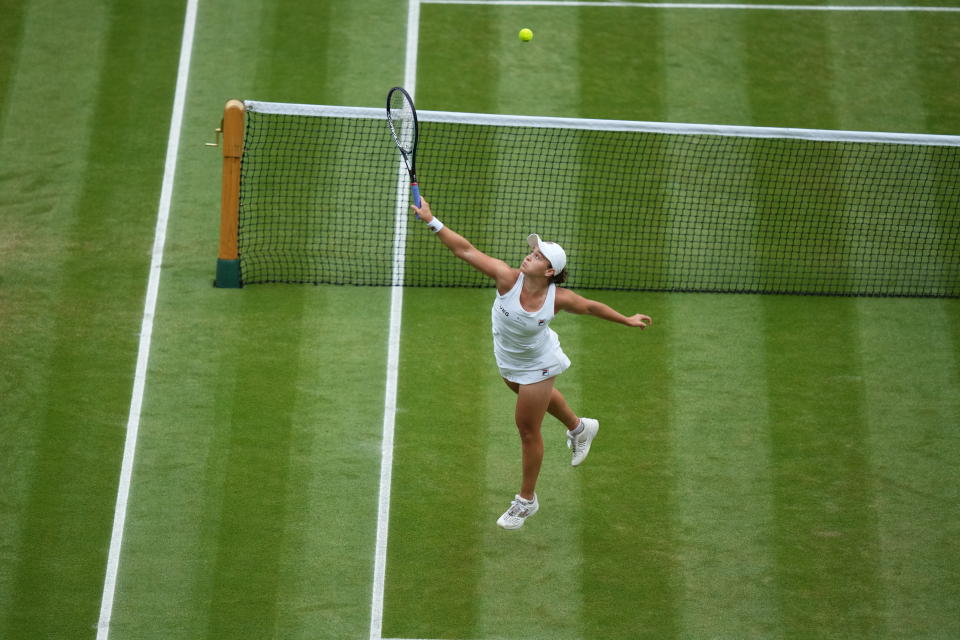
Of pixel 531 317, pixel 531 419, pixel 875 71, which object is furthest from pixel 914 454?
pixel 875 71

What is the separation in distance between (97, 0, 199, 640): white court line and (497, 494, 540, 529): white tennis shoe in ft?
10.3

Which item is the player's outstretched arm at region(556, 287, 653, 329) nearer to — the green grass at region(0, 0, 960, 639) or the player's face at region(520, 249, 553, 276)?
the player's face at region(520, 249, 553, 276)

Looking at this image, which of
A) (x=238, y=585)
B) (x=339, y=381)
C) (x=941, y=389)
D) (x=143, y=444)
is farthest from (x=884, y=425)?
(x=143, y=444)

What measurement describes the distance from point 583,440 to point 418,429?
5.18 feet

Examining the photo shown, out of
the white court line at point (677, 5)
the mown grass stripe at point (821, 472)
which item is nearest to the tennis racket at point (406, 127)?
the mown grass stripe at point (821, 472)

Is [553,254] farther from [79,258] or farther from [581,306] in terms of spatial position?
[79,258]

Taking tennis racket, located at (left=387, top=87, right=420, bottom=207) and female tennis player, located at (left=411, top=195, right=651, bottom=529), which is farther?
tennis racket, located at (left=387, top=87, right=420, bottom=207)

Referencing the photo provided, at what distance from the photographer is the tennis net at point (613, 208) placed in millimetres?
12344

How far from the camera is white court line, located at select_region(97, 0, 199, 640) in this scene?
932 cm

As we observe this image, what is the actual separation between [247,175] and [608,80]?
463 centimetres

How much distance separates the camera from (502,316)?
865 centimetres

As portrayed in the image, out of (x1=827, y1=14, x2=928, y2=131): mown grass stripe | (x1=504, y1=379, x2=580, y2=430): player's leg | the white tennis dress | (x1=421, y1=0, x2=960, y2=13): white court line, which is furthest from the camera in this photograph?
(x1=421, y1=0, x2=960, y2=13): white court line

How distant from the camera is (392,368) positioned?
1122 centimetres

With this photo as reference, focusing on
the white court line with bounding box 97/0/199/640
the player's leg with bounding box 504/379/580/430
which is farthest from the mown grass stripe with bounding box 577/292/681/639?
the white court line with bounding box 97/0/199/640
